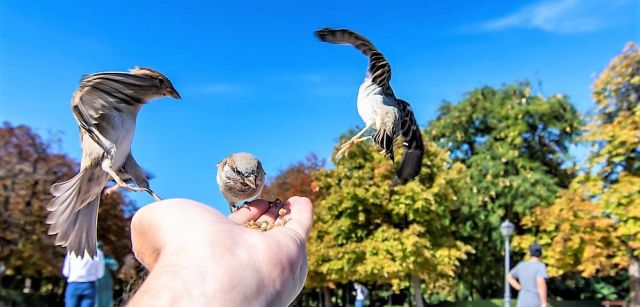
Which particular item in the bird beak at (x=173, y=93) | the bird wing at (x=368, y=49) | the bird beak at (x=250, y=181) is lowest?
the bird beak at (x=250, y=181)

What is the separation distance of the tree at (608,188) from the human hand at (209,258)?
654 inches

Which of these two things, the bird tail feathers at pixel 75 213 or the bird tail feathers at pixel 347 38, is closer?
the bird tail feathers at pixel 75 213

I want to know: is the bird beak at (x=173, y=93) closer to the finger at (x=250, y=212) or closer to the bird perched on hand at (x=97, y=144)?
the bird perched on hand at (x=97, y=144)

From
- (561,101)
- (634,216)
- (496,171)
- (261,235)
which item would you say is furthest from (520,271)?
(561,101)

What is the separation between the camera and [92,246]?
3.11 metres

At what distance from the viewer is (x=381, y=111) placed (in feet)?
9.87

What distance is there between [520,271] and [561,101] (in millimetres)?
18877

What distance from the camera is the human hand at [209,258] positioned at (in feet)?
4.34

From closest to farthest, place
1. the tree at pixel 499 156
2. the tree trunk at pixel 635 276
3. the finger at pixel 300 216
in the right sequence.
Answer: the finger at pixel 300 216, the tree trunk at pixel 635 276, the tree at pixel 499 156

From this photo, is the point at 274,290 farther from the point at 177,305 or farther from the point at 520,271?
the point at 520,271

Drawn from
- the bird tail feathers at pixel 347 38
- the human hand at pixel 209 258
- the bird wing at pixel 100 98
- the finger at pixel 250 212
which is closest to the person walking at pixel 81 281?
the bird wing at pixel 100 98

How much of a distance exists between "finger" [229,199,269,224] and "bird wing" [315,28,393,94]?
1447mm

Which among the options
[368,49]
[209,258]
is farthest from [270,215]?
[368,49]

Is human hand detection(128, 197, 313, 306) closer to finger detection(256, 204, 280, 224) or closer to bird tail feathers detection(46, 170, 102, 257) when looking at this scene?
finger detection(256, 204, 280, 224)
